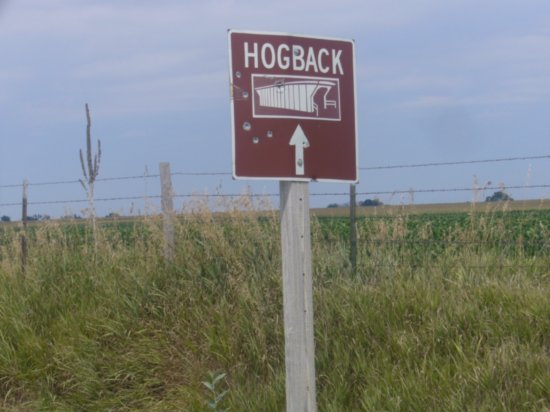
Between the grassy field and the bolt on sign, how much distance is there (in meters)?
1.73

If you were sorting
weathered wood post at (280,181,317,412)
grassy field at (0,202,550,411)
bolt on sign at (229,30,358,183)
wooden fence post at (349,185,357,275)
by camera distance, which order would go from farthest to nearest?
wooden fence post at (349,185,357,275)
grassy field at (0,202,550,411)
weathered wood post at (280,181,317,412)
bolt on sign at (229,30,358,183)

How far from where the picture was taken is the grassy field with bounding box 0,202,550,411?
5.30 meters

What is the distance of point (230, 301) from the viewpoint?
23.1 feet

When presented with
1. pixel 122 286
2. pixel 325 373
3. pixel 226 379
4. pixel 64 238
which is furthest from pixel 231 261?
pixel 64 238

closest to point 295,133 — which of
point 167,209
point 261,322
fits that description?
point 261,322

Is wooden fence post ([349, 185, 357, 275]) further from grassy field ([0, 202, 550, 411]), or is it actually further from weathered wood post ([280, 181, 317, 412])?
weathered wood post ([280, 181, 317, 412])

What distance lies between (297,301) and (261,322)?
2.40 metres

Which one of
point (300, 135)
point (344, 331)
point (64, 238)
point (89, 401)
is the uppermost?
point (300, 135)

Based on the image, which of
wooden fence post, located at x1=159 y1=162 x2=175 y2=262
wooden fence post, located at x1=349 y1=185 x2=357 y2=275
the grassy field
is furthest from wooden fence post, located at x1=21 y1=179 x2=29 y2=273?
wooden fence post, located at x1=349 y1=185 x2=357 y2=275

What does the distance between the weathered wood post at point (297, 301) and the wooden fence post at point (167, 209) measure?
374 centimetres

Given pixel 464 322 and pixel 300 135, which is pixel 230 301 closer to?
pixel 464 322

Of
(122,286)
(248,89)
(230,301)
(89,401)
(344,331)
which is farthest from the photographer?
(122,286)

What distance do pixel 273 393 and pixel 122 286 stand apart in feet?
8.49

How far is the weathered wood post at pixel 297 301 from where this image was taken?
416 centimetres
